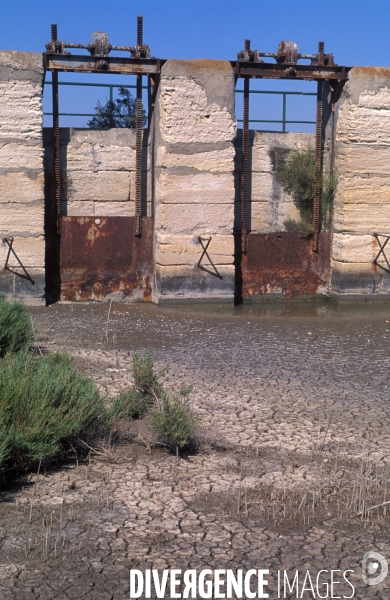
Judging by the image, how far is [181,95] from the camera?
1100 centimetres

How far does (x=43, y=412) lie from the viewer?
4.94 meters

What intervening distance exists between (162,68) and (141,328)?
386 centimetres

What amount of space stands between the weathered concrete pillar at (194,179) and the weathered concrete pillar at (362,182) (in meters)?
1.78

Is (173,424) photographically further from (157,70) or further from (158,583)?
(157,70)

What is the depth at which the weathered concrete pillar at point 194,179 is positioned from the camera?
11.0 metres

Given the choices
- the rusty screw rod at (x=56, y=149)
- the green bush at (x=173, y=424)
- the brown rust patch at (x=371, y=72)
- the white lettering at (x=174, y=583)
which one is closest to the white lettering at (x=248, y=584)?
the white lettering at (x=174, y=583)

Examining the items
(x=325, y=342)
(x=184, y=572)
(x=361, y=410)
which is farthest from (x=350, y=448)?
(x=325, y=342)

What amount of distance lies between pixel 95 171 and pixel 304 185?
3264mm

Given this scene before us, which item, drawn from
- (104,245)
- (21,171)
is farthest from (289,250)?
→ (21,171)

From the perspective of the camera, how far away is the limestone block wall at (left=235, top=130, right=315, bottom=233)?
12.0 m

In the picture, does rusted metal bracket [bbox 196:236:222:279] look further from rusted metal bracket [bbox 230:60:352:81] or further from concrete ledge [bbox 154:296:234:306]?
rusted metal bracket [bbox 230:60:352:81]

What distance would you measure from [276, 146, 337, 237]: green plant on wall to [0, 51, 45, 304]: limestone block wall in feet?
12.6

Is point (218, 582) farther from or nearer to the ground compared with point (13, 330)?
nearer to the ground

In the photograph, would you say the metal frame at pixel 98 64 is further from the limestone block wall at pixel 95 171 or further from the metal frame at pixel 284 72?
the metal frame at pixel 284 72
